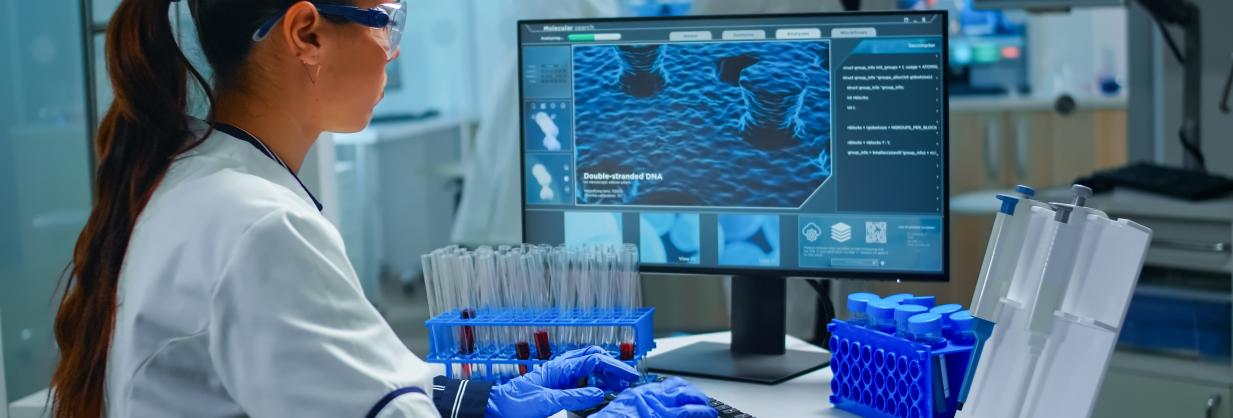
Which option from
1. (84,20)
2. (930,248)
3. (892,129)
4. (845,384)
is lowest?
(845,384)

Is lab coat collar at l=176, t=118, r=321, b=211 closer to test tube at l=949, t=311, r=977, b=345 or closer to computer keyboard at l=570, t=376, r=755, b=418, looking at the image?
computer keyboard at l=570, t=376, r=755, b=418

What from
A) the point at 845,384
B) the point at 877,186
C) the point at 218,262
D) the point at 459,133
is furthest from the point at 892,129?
the point at 459,133

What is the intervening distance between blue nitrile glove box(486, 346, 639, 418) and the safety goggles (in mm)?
417

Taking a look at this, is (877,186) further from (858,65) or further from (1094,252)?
(1094,252)

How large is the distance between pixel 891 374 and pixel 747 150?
1.36ft

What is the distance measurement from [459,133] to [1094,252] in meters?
4.84

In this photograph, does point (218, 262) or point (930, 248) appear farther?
point (930, 248)

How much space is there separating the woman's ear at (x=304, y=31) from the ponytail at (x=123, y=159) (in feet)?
0.31

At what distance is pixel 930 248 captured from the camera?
1544mm

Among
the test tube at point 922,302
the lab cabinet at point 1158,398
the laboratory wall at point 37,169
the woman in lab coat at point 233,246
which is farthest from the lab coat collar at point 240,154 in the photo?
the lab cabinet at point 1158,398

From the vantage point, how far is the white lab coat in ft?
3.20

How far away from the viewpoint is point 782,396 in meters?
1.50

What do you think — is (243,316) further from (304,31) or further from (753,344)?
(753,344)

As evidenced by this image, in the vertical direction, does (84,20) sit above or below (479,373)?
above
